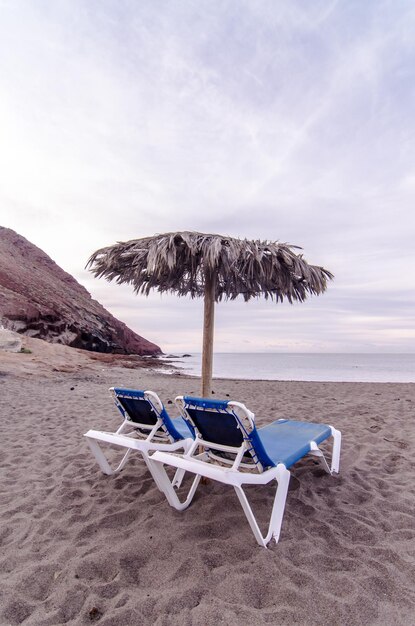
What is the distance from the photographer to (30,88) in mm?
9273

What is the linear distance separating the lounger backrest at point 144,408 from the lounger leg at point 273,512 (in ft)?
3.03

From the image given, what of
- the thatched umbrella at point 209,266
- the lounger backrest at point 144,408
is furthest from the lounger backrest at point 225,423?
the thatched umbrella at point 209,266

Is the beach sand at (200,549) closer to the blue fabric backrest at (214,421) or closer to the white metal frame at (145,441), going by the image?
the white metal frame at (145,441)

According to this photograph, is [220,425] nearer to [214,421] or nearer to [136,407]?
[214,421]

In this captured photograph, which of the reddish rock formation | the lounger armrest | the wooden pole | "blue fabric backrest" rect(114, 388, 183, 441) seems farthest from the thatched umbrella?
the reddish rock formation

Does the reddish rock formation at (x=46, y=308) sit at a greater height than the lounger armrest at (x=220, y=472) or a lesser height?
greater

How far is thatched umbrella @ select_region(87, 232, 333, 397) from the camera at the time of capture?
11.0 ft

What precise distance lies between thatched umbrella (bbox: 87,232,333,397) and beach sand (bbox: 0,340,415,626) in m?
1.32

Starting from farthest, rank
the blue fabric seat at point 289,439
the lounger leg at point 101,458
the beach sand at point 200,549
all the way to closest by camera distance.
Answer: the lounger leg at point 101,458 < the blue fabric seat at point 289,439 < the beach sand at point 200,549

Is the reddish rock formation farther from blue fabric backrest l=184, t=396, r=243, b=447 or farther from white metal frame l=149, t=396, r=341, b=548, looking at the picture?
blue fabric backrest l=184, t=396, r=243, b=447

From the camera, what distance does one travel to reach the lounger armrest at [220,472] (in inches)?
92.7

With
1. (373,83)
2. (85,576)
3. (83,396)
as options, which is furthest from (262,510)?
(373,83)

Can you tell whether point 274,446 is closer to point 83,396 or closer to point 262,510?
point 262,510

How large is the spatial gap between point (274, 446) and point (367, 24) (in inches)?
320
